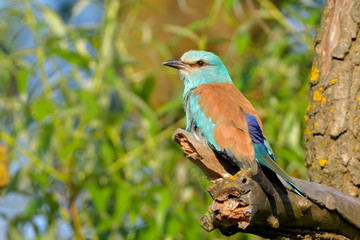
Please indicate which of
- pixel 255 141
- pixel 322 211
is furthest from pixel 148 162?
pixel 322 211

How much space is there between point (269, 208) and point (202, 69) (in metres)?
1.59

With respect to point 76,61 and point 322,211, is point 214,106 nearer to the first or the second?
point 322,211

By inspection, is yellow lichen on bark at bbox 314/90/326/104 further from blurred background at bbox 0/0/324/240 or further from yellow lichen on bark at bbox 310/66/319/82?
blurred background at bbox 0/0/324/240

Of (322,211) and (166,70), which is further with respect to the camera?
(166,70)

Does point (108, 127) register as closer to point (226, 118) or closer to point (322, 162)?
point (226, 118)

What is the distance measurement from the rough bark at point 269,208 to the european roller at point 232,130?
0.06 m

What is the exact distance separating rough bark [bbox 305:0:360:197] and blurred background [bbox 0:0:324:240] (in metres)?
0.96

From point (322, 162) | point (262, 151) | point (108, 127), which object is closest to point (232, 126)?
point (262, 151)

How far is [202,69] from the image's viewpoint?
11.9 feet

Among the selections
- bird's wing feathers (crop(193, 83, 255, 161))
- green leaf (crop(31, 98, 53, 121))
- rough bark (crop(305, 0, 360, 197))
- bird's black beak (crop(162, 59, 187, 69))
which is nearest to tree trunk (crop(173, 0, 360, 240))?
rough bark (crop(305, 0, 360, 197))

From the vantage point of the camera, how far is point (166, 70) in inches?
170

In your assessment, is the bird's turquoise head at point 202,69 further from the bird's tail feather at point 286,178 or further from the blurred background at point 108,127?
the bird's tail feather at point 286,178

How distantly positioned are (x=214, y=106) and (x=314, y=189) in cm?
68

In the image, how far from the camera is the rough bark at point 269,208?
83.3 inches
